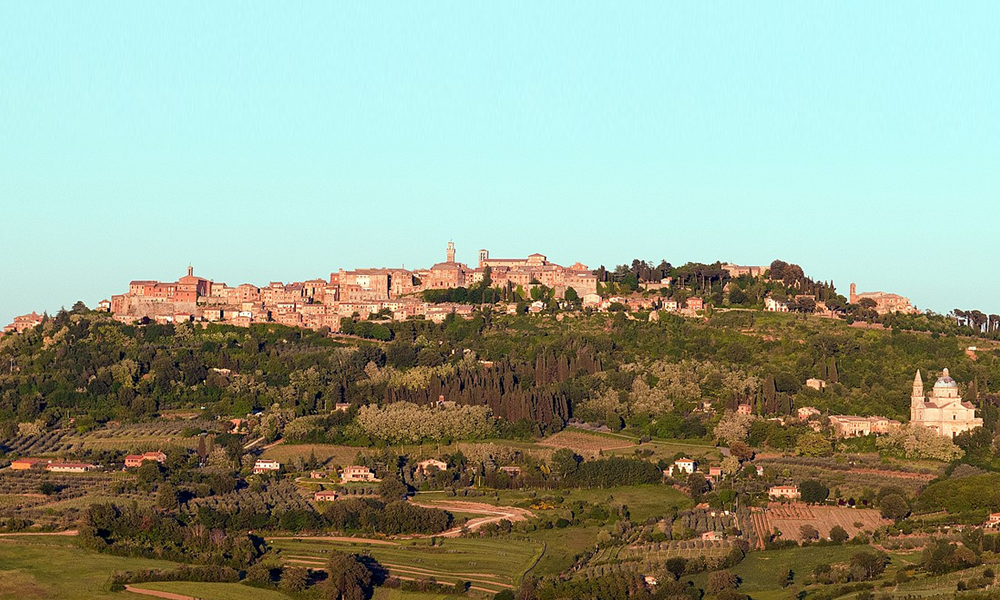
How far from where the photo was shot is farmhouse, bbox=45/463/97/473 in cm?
7238

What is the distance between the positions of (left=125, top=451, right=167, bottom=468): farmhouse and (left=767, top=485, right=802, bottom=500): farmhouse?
2789cm

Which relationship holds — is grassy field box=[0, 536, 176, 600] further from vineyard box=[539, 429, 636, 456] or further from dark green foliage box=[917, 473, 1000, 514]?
dark green foliage box=[917, 473, 1000, 514]

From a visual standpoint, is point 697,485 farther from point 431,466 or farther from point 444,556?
point 444,556

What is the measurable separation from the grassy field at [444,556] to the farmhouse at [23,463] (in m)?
18.7

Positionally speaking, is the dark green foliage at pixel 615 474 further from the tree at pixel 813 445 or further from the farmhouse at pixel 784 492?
the tree at pixel 813 445

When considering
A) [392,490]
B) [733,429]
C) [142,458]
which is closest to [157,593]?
[392,490]

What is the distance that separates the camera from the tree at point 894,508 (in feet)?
204

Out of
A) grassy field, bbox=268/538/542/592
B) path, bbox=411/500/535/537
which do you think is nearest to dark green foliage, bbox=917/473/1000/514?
path, bbox=411/500/535/537

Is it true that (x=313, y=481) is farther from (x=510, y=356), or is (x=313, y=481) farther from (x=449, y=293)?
(x=449, y=293)

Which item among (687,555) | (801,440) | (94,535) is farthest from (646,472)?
(94,535)

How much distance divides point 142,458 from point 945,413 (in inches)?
1528

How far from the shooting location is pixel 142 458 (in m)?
74.1

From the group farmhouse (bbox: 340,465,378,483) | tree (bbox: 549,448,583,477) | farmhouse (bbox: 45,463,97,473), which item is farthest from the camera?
farmhouse (bbox: 45,463,97,473)

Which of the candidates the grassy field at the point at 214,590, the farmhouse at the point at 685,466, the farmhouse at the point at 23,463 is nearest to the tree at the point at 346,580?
the grassy field at the point at 214,590
